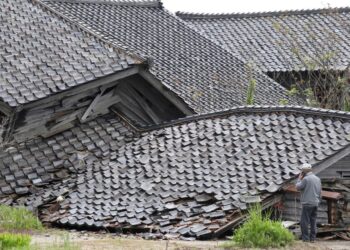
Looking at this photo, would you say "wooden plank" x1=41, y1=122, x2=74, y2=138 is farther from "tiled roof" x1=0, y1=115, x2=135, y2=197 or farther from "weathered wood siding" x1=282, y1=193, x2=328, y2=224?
"weathered wood siding" x1=282, y1=193, x2=328, y2=224

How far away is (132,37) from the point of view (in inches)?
858

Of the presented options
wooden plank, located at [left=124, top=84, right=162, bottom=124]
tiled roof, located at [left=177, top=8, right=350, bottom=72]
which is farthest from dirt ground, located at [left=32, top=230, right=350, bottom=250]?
tiled roof, located at [left=177, top=8, right=350, bottom=72]

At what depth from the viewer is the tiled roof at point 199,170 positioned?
41.1ft

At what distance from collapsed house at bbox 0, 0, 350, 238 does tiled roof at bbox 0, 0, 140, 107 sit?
0.09 feet

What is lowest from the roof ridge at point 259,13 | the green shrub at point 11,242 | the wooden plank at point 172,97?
the green shrub at point 11,242

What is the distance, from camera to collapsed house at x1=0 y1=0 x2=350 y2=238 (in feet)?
42.0

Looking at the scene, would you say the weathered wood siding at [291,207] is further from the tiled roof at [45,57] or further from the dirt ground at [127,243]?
the tiled roof at [45,57]

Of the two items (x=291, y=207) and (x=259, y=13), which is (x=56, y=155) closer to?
(x=291, y=207)

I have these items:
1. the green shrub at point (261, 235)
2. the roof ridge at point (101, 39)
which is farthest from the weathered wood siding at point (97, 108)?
the green shrub at point (261, 235)

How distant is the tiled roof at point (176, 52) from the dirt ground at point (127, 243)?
6770 mm

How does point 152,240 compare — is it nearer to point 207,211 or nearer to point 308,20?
point 207,211

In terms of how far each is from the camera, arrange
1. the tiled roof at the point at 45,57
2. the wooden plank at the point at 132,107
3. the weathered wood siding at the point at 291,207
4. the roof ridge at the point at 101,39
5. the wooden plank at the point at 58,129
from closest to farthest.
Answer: the weathered wood siding at the point at 291,207 < the tiled roof at the point at 45,57 < the wooden plank at the point at 58,129 < the roof ridge at the point at 101,39 < the wooden plank at the point at 132,107

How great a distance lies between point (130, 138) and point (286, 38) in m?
12.7

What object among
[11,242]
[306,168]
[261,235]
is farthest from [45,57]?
[11,242]
